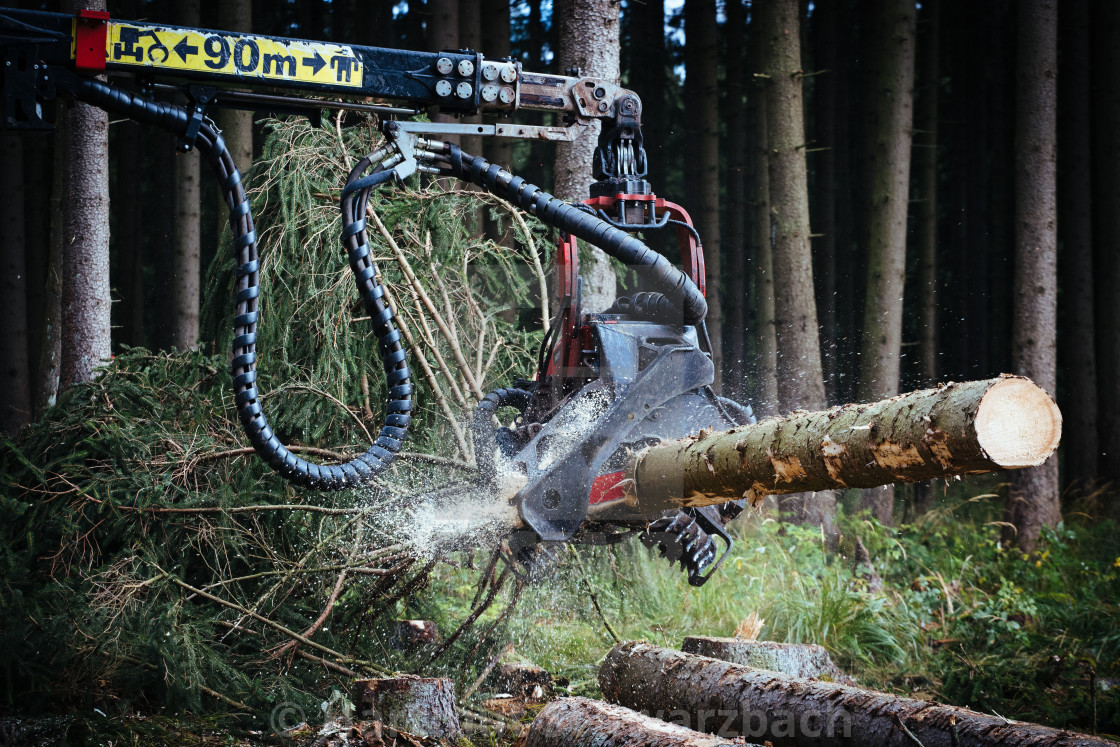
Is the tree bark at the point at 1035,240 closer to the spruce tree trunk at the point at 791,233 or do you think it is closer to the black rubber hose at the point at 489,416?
the spruce tree trunk at the point at 791,233

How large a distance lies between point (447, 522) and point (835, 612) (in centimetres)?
292

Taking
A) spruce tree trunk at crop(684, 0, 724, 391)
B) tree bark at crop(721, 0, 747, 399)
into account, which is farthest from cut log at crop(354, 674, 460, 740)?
tree bark at crop(721, 0, 747, 399)

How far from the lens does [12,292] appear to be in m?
12.2

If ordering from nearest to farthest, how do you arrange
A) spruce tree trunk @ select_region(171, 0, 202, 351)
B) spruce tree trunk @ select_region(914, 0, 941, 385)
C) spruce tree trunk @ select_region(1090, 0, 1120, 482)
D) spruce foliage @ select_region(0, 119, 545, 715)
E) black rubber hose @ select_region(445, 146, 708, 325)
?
black rubber hose @ select_region(445, 146, 708, 325) → spruce foliage @ select_region(0, 119, 545, 715) → spruce tree trunk @ select_region(171, 0, 202, 351) → spruce tree trunk @ select_region(1090, 0, 1120, 482) → spruce tree trunk @ select_region(914, 0, 941, 385)

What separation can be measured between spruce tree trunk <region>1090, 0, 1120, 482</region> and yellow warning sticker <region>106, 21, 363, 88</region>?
10.5m

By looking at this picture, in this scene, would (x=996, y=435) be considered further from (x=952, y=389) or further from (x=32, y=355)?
(x=32, y=355)

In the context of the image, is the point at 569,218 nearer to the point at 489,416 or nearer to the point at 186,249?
the point at 489,416

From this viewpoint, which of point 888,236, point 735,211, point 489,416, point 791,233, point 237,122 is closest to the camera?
point 489,416

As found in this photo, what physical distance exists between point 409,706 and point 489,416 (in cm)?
132

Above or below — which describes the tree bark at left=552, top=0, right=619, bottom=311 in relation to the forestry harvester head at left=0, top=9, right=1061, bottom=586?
above

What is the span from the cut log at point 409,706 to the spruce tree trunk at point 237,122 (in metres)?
6.15

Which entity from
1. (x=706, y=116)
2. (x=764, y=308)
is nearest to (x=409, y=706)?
(x=764, y=308)

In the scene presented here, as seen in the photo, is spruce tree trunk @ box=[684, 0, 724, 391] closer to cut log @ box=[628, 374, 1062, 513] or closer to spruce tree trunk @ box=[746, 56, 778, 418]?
spruce tree trunk @ box=[746, 56, 778, 418]

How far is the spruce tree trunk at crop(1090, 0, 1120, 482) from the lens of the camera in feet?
35.8
